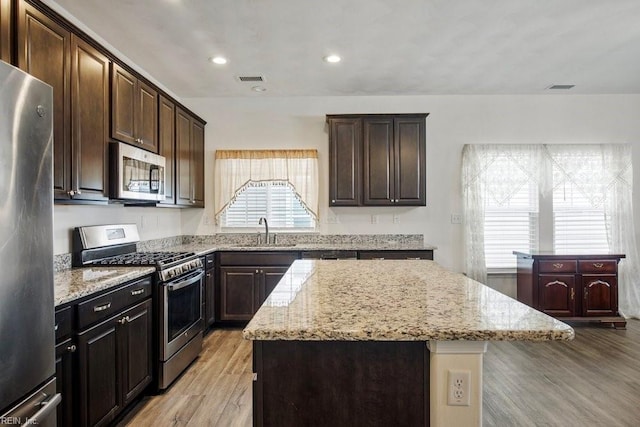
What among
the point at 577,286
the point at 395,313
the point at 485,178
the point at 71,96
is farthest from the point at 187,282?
the point at 577,286

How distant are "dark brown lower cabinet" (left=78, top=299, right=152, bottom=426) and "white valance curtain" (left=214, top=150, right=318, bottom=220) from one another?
2.29 m

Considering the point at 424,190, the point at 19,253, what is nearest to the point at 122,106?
the point at 19,253

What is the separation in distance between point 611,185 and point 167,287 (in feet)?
16.8

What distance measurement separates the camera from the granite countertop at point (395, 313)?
1104mm

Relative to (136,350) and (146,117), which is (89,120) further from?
(136,350)

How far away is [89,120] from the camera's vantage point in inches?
93.1

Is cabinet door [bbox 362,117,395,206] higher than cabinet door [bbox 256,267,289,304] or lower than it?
higher

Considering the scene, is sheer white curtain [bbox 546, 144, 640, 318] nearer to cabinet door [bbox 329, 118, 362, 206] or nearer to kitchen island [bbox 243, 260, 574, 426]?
cabinet door [bbox 329, 118, 362, 206]

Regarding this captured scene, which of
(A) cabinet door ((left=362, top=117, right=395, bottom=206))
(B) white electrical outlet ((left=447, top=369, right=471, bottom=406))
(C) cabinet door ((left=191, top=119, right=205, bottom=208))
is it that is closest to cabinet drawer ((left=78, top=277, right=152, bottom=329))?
(B) white electrical outlet ((left=447, top=369, right=471, bottom=406))

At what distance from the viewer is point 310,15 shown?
2.69 metres

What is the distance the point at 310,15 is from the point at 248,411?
9.15 ft

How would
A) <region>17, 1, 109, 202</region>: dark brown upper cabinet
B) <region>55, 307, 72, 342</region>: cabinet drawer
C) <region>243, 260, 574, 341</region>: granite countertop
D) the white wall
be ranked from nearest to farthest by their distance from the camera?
1. <region>243, 260, 574, 341</region>: granite countertop
2. <region>55, 307, 72, 342</region>: cabinet drawer
3. <region>17, 1, 109, 202</region>: dark brown upper cabinet
4. the white wall

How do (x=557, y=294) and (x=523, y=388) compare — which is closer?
(x=523, y=388)

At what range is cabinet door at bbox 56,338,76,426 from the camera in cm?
169
